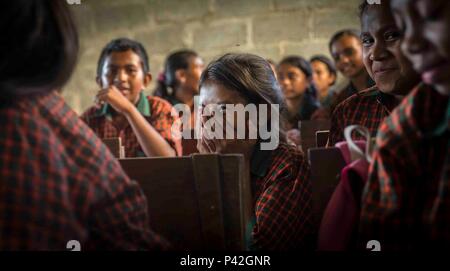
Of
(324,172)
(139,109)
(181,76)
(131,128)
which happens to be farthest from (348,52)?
(324,172)

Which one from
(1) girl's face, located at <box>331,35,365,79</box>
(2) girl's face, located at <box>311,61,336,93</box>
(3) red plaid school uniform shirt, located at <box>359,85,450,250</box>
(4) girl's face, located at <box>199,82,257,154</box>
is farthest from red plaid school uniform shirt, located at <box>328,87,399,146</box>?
(2) girl's face, located at <box>311,61,336,93</box>

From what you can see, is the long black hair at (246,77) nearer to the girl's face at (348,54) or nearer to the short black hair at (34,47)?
the short black hair at (34,47)

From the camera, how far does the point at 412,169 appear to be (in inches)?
27.3

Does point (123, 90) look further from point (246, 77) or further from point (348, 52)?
point (348, 52)

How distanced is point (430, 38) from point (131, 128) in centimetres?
152

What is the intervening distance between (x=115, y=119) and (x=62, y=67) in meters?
1.34

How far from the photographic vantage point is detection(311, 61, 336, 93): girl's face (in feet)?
11.3

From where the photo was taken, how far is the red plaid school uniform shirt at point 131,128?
1.97 m

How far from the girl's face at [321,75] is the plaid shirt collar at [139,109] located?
163 cm

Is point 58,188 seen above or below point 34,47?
below

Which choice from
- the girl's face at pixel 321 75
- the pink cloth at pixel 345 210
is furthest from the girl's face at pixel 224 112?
the girl's face at pixel 321 75

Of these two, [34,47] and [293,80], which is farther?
[293,80]

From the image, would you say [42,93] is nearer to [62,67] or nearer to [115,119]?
[62,67]
